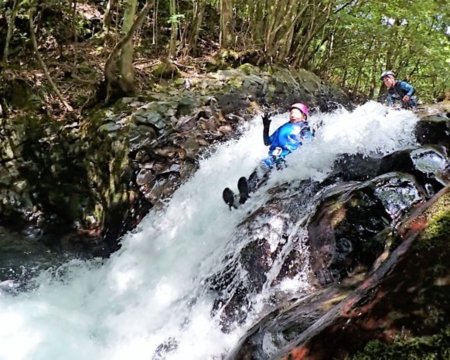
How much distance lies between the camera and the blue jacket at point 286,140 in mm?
6777

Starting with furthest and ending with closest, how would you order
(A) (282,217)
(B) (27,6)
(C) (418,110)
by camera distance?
1. (B) (27,6)
2. (C) (418,110)
3. (A) (282,217)

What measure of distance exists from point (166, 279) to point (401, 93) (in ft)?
22.1

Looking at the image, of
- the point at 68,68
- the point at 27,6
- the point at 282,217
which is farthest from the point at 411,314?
the point at 27,6

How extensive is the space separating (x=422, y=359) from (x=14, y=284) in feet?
20.8

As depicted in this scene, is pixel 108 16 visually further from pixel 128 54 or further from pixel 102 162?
pixel 102 162

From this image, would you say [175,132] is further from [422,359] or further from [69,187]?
[422,359]

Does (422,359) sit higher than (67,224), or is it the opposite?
(422,359)

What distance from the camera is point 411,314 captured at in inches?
81.4

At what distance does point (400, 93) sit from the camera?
10.2m

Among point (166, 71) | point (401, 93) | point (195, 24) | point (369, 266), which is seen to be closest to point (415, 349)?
point (369, 266)

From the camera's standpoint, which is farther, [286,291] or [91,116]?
[91,116]

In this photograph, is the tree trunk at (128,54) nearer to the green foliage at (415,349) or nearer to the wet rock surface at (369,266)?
the wet rock surface at (369,266)

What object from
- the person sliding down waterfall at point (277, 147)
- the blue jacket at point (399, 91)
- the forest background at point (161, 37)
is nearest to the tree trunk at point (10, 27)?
the forest background at point (161, 37)

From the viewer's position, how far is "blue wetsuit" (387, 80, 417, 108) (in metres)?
10.0
